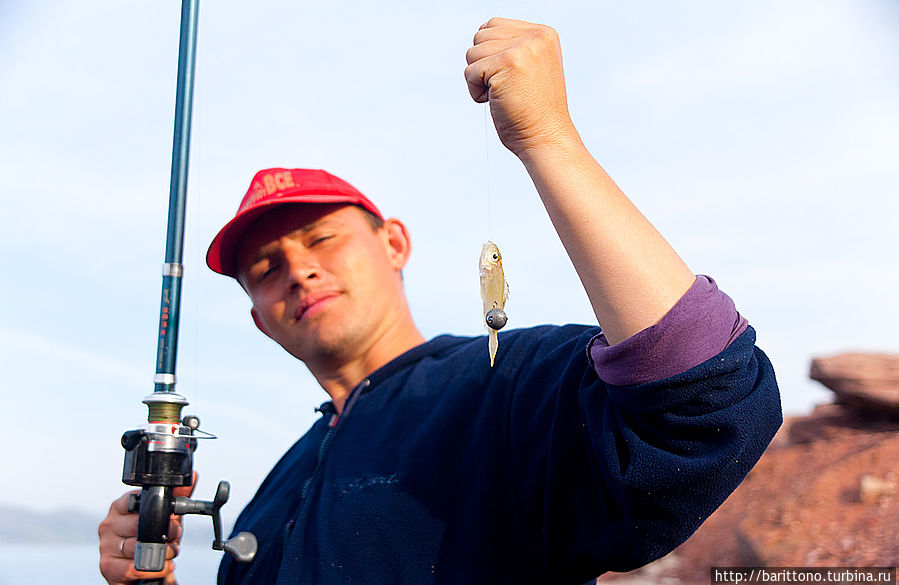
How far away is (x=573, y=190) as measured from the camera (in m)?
1.60

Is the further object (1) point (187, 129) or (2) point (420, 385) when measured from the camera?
(1) point (187, 129)

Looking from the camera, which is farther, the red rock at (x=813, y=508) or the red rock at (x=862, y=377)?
the red rock at (x=862, y=377)

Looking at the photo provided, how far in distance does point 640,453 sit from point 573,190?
596 mm

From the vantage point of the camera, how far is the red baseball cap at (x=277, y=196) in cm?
305

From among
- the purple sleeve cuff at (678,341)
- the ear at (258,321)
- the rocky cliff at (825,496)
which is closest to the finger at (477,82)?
the purple sleeve cuff at (678,341)

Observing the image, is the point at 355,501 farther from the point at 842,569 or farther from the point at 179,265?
the point at 842,569

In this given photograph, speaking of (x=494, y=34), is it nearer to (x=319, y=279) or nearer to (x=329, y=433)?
(x=319, y=279)

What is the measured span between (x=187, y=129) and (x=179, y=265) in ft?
2.27

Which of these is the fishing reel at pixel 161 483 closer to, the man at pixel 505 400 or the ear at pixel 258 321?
the man at pixel 505 400

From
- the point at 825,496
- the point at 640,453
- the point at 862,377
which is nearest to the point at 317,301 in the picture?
the point at 640,453

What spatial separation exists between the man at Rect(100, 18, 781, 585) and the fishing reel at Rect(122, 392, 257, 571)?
0.13m

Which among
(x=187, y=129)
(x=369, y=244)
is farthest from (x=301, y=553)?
(x=187, y=129)

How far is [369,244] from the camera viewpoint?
3189mm

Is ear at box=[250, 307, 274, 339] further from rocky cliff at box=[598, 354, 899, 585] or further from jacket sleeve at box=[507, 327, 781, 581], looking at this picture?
rocky cliff at box=[598, 354, 899, 585]
